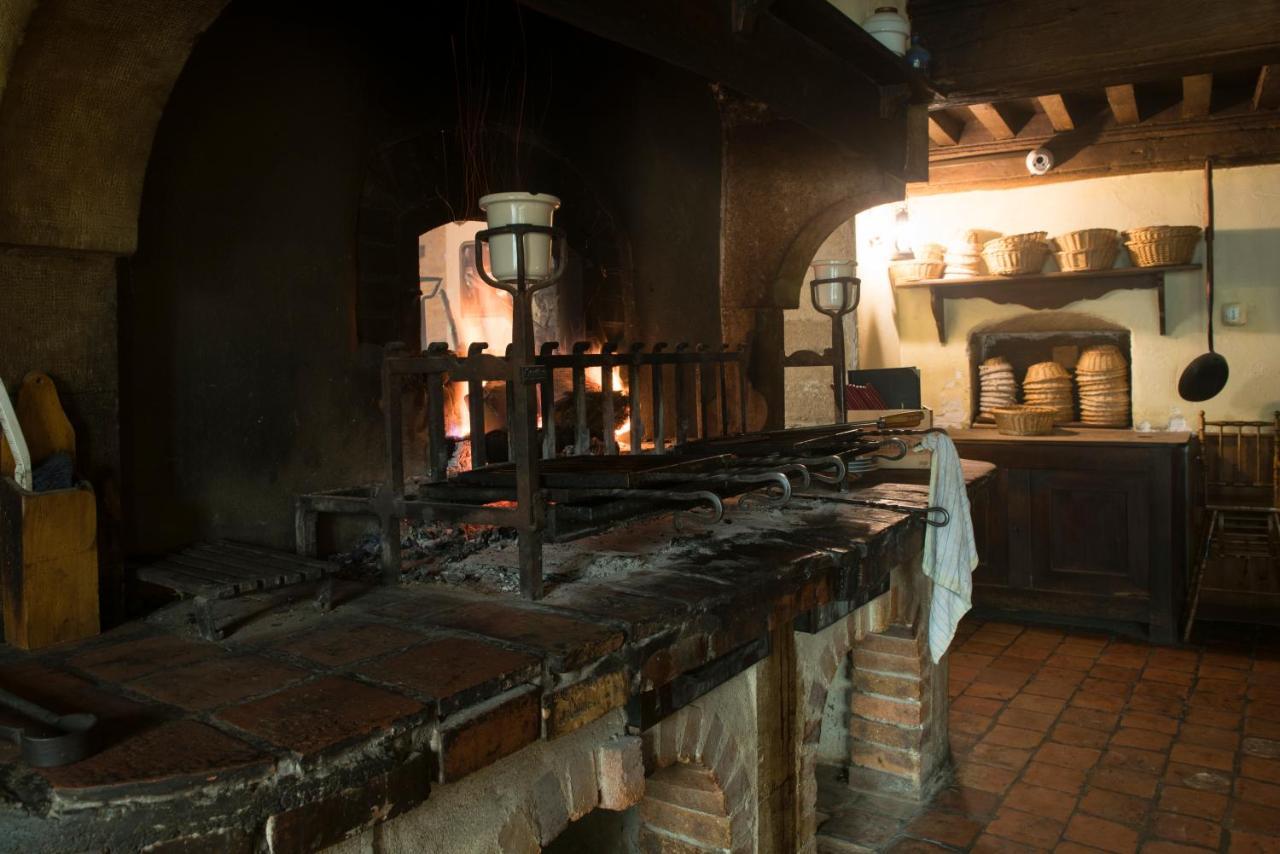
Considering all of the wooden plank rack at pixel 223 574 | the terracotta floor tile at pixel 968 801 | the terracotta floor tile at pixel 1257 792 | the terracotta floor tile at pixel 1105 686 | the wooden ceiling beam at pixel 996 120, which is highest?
the wooden ceiling beam at pixel 996 120

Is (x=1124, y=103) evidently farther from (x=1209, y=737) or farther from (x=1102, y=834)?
(x=1102, y=834)

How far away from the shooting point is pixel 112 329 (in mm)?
2188

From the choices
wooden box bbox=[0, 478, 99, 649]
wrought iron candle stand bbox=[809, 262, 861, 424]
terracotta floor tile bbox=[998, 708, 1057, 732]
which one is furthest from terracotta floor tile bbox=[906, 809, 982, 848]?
wooden box bbox=[0, 478, 99, 649]

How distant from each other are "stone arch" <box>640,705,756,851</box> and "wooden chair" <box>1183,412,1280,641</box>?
163 inches

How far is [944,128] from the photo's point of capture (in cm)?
600

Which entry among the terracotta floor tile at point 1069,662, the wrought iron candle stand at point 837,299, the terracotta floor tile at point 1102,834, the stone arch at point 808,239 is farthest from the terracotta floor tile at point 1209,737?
the stone arch at point 808,239

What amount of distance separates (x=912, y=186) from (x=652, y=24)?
14.5ft

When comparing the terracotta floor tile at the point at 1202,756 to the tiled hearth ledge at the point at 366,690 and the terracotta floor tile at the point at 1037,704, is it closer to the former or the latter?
the terracotta floor tile at the point at 1037,704

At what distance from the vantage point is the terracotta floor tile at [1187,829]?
11.2 ft

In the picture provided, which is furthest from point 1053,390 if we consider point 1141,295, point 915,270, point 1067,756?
point 1067,756

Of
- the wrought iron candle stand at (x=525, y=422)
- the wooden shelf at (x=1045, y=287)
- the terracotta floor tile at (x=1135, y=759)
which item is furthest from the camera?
the wooden shelf at (x=1045, y=287)

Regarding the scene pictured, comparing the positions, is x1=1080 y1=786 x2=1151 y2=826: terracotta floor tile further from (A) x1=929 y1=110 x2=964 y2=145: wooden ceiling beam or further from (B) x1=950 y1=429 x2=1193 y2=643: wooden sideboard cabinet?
(A) x1=929 y1=110 x2=964 y2=145: wooden ceiling beam

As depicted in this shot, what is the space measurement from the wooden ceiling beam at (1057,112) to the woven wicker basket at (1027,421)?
1736 mm

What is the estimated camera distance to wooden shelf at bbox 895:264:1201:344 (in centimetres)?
617
